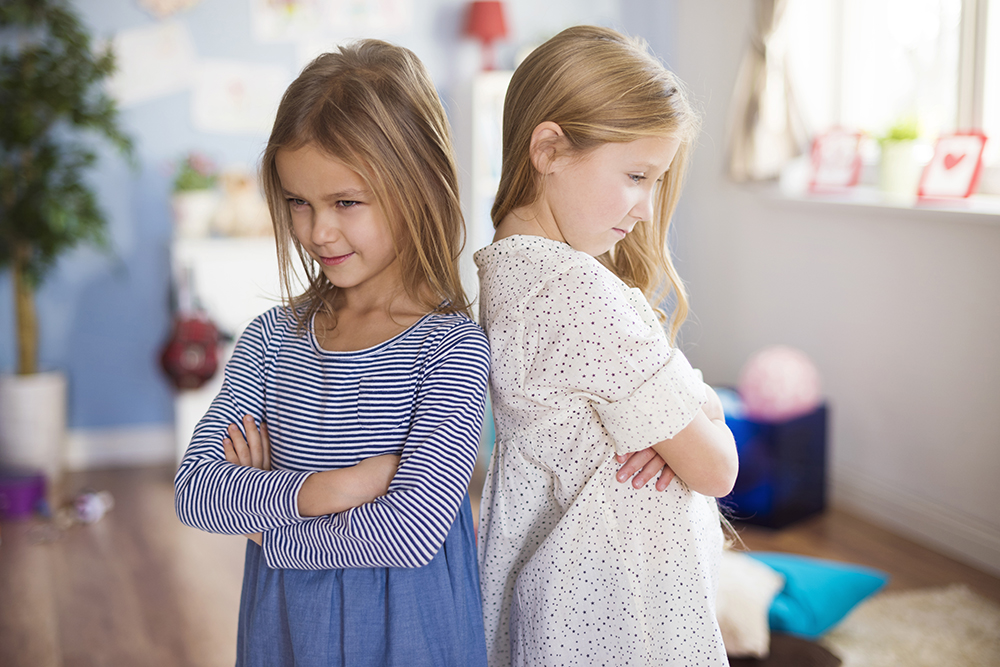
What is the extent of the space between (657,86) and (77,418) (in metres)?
3.22

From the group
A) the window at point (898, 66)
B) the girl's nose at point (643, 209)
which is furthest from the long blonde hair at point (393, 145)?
the window at point (898, 66)

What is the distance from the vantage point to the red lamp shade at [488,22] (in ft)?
11.5

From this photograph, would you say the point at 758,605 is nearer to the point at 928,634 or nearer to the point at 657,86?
the point at 928,634

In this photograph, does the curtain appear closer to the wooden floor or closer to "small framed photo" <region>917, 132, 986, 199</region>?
"small framed photo" <region>917, 132, 986, 199</region>

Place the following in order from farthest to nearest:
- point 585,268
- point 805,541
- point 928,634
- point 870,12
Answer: point 870,12, point 805,541, point 928,634, point 585,268

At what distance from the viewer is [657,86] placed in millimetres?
967

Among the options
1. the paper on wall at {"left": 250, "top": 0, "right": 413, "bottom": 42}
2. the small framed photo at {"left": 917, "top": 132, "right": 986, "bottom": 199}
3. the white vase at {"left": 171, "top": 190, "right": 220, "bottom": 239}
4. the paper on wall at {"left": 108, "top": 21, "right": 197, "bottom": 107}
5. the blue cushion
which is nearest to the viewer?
the blue cushion

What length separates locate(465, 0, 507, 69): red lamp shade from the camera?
349 cm

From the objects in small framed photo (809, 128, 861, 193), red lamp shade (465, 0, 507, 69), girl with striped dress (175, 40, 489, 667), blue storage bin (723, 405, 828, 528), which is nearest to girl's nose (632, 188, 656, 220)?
girl with striped dress (175, 40, 489, 667)

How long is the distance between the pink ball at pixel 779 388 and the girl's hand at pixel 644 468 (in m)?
1.80

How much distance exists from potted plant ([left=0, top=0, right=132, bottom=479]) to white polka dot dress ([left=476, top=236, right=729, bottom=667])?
2.50 metres

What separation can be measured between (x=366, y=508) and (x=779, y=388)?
2.04 meters

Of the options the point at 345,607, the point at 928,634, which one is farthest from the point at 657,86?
the point at 928,634

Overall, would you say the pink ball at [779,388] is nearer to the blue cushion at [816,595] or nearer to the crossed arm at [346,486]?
the blue cushion at [816,595]
